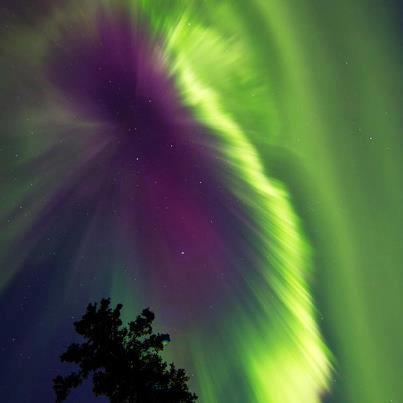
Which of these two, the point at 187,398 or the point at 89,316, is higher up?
the point at 89,316

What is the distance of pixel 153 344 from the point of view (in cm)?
1032

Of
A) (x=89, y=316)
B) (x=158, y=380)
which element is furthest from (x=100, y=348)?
(x=158, y=380)

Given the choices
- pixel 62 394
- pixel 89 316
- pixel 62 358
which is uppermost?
pixel 89 316

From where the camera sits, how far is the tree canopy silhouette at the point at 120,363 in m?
9.64

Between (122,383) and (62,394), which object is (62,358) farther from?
(122,383)

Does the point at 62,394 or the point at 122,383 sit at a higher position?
the point at 122,383

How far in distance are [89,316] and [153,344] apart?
2.00 m

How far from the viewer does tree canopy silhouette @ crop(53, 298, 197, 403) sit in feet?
31.6

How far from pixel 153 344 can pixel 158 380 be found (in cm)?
99

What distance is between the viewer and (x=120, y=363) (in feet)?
32.6

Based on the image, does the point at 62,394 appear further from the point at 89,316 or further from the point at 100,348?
the point at 89,316

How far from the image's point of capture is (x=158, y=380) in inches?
401

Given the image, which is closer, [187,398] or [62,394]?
[62,394]

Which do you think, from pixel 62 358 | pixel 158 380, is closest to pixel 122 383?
pixel 158 380
